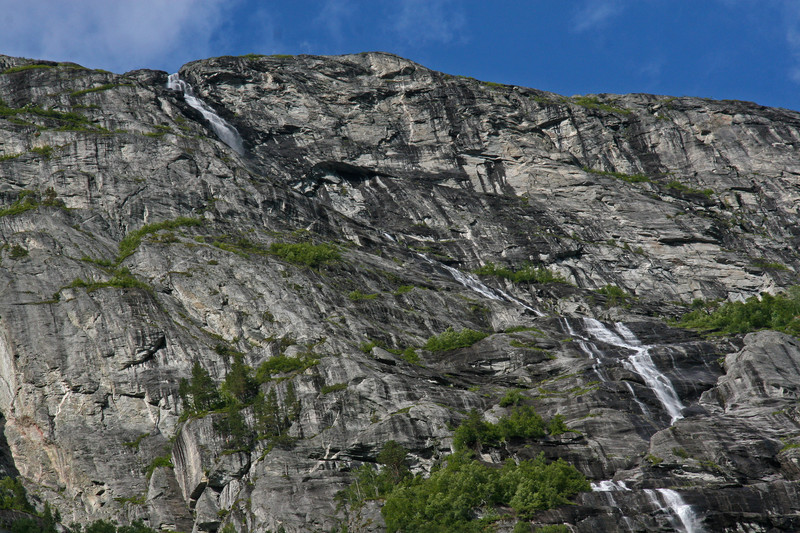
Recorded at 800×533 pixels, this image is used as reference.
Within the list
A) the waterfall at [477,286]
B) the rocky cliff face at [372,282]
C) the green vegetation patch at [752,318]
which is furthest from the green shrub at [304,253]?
the green vegetation patch at [752,318]

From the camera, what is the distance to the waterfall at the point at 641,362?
188ft

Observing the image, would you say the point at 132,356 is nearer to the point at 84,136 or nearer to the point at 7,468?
the point at 7,468

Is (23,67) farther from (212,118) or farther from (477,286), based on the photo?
(477,286)

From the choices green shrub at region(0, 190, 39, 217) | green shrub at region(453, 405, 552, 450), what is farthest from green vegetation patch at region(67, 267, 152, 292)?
green shrub at region(453, 405, 552, 450)

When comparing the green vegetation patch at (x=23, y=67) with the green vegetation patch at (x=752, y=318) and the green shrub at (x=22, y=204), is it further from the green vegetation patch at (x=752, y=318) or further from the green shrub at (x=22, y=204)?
the green vegetation patch at (x=752, y=318)

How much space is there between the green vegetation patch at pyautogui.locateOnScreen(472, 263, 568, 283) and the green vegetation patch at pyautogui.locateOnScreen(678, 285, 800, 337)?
1692 cm

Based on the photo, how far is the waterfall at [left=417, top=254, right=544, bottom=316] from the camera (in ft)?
276

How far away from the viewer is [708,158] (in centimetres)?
11325

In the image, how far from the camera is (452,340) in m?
67.1

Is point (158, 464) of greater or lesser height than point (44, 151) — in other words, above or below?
below

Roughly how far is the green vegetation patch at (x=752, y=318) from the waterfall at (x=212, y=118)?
61293mm

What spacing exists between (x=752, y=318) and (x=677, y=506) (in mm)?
33575

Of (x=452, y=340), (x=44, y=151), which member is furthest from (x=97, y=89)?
(x=452, y=340)

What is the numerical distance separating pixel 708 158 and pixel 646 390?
217 ft
